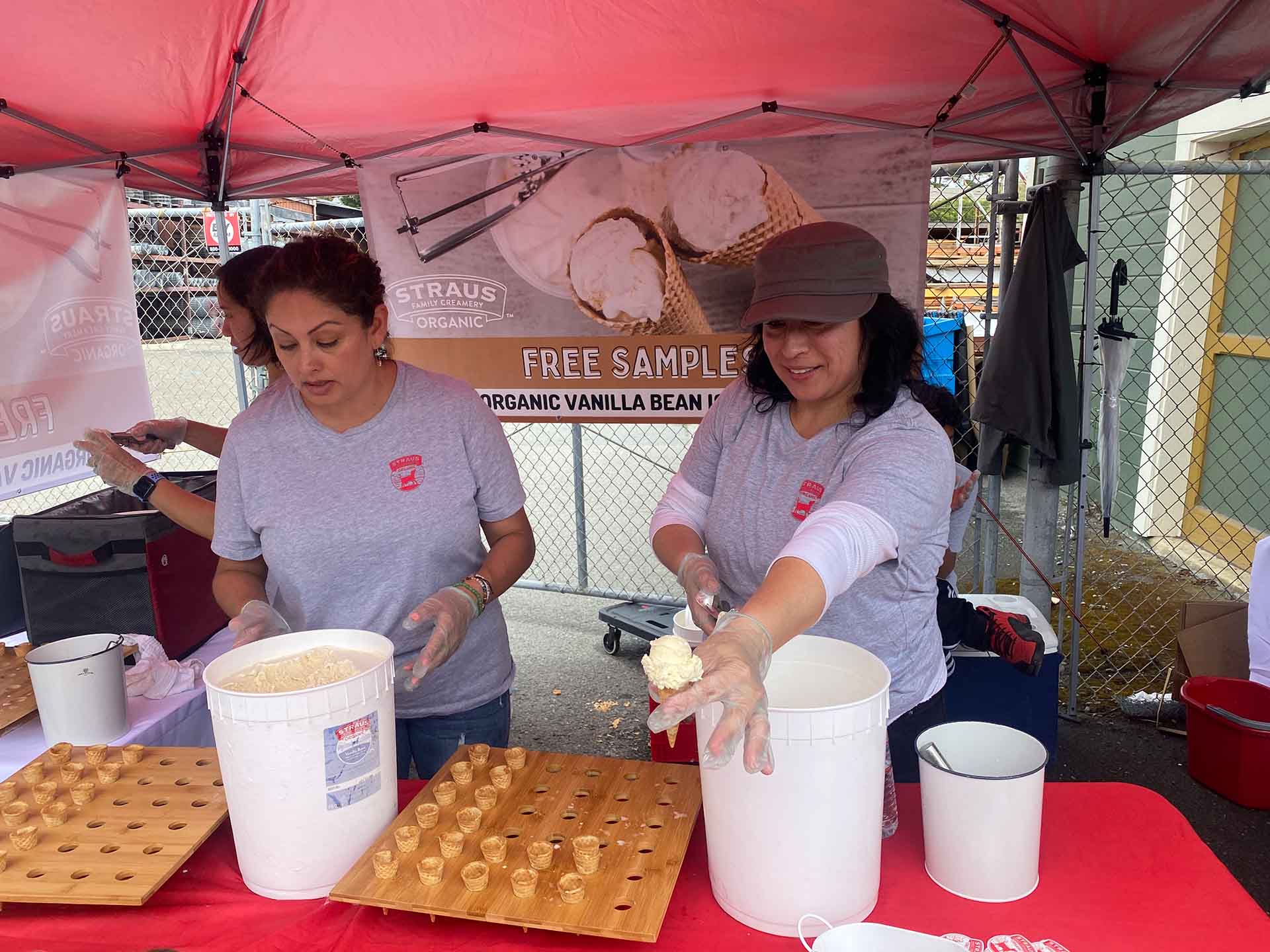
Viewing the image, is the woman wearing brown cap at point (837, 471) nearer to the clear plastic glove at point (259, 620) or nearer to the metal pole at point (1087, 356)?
the clear plastic glove at point (259, 620)

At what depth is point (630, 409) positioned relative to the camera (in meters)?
3.66

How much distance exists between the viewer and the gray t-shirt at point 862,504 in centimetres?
140

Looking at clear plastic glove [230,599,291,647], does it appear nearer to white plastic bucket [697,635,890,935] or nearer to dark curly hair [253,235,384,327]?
dark curly hair [253,235,384,327]

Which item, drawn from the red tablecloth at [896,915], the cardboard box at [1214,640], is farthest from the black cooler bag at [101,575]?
the cardboard box at [1214,640]

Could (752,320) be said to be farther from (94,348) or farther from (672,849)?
(94,348)

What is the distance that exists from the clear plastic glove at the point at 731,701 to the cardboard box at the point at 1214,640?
10.5 feet

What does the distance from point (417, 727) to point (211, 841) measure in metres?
0.54

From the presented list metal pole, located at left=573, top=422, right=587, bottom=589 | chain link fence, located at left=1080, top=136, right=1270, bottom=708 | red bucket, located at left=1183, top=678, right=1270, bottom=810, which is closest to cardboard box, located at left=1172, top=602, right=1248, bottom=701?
red bucket, located at left=1183, top=678, right=1270, bottom=810

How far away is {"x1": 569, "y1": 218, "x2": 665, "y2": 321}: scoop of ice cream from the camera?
3477mm

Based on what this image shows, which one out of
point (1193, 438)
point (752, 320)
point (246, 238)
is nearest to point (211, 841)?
point (752, 320)

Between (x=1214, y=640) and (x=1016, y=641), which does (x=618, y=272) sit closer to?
(x=1016, y=641)

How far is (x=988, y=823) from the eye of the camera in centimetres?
118

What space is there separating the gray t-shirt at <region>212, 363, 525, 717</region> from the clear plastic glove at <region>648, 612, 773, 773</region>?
0.95 m

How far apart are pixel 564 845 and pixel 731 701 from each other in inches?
19.3
